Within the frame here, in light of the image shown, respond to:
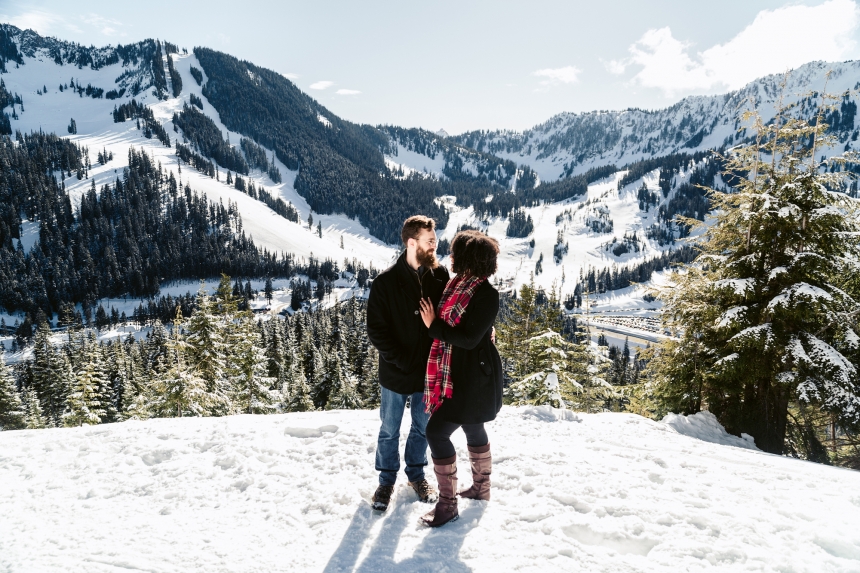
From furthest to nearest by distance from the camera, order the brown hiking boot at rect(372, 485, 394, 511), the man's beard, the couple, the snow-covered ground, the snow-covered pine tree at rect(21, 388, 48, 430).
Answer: the snow-covered pine tree at rect(21, 388, 48, 430) < the brown hiking boot at rect(372, 485, 394, 511) < the man's beard < the couple < the snow-covered ground

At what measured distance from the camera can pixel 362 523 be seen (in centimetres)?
404

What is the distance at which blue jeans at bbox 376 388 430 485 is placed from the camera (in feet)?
13.8

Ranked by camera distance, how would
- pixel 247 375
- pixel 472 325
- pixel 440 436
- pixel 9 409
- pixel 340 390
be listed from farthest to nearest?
pixel 9 409 < pixel 340 390 < pixel 247 375 < pixel 440 436 < pixel 472 325

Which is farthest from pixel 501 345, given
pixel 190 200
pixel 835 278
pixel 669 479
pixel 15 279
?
pixel 190 200

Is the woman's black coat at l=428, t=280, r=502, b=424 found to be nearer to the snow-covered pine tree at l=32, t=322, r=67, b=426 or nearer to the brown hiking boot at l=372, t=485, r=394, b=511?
the brown hiking boot at l=372, t=485, r=394, b=511

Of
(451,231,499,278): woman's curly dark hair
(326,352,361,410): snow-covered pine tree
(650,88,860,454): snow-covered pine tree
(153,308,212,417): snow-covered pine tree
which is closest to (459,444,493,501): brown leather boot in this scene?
(451,231,499,278): woman's curly dark hair

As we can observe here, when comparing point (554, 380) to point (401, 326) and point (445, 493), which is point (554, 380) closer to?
point (445, 493)

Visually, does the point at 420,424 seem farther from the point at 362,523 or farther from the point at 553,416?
the point at 553,416

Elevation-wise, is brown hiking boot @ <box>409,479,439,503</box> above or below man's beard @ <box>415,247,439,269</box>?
below

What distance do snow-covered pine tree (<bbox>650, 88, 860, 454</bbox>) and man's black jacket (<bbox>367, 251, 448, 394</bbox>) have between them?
823 cm

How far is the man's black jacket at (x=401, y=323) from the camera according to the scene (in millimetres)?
3908

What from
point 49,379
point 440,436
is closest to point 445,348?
point 440,436

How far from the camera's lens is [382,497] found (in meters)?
4.25

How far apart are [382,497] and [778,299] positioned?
29.8ft
